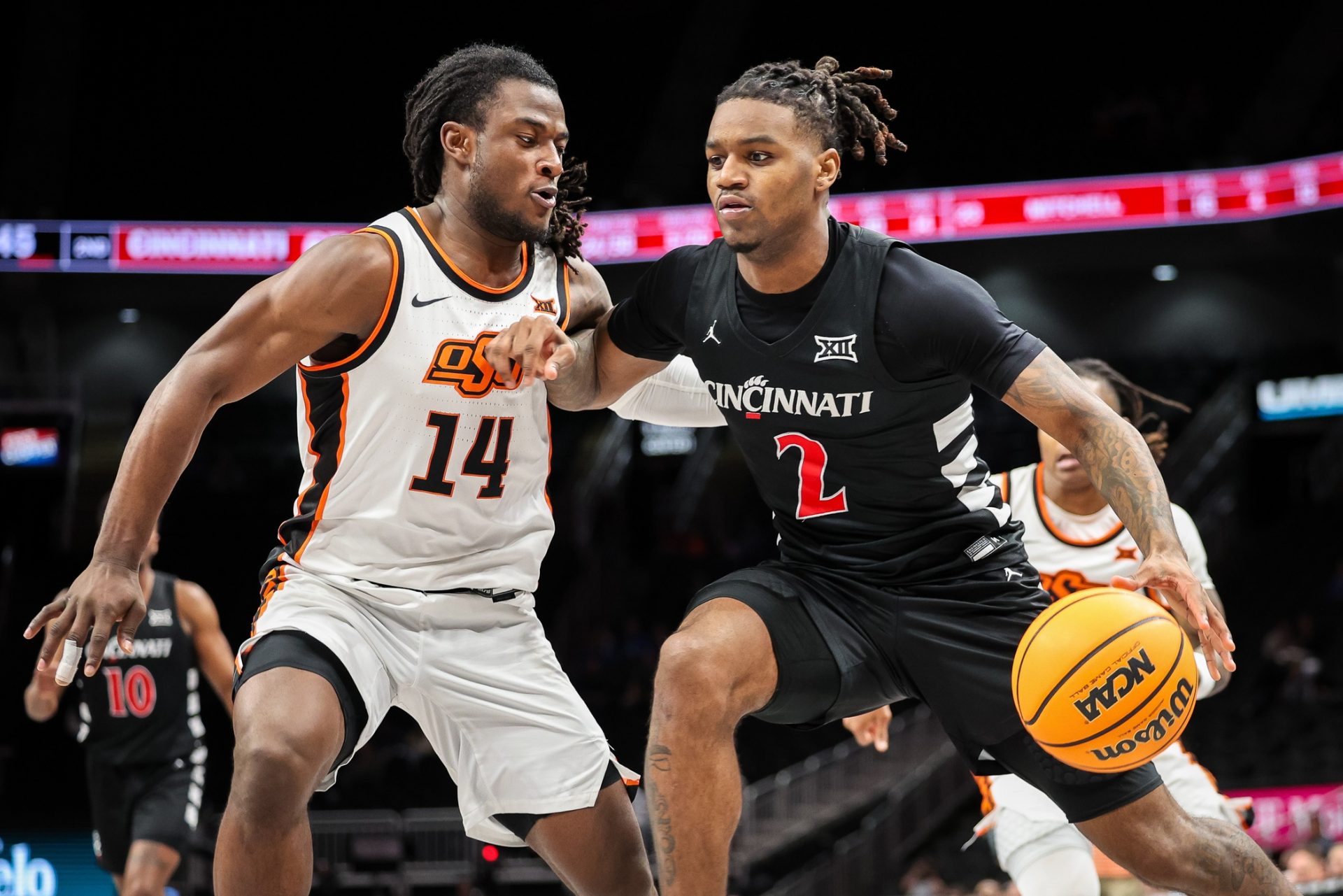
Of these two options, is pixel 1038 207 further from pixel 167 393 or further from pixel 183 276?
pixel 167 393

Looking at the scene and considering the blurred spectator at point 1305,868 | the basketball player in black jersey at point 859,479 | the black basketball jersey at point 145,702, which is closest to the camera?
the basketball player in black jersey at point 859,479

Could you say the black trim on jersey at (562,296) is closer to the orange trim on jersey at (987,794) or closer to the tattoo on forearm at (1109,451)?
the tattoo on forearm at (1109,451)

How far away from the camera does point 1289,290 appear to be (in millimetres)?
20125

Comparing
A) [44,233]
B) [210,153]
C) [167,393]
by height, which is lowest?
[167,393]

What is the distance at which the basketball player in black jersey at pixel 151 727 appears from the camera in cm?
712

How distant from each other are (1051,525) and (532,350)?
8.59ft

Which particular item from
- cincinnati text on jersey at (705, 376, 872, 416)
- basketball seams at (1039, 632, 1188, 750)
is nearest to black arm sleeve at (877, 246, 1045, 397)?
cincinnati text on jersey at (705, 376, 872, 416)

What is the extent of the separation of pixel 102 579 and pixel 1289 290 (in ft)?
64.6

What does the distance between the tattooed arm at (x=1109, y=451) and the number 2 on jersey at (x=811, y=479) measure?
21.0 inches

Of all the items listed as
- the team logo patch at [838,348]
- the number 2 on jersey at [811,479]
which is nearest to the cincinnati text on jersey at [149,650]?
the number 2 on jersey at [811,479]

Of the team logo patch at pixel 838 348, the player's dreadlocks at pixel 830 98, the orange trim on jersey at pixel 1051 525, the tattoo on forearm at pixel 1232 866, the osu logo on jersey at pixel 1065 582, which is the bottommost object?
the tattoo on forearm at pixel 1232 866

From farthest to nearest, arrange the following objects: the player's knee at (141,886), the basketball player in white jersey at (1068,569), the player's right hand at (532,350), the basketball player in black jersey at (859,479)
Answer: the player's knee at (141,886) < the basketball player in white jersey at (1068,569) < the player's right hand at (532,350) < the basketball player in black jersey at (859,479)

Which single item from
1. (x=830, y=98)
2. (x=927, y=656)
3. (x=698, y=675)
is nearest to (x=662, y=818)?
(x=698, y=675)

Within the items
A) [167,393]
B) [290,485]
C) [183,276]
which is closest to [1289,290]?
[290,485]
